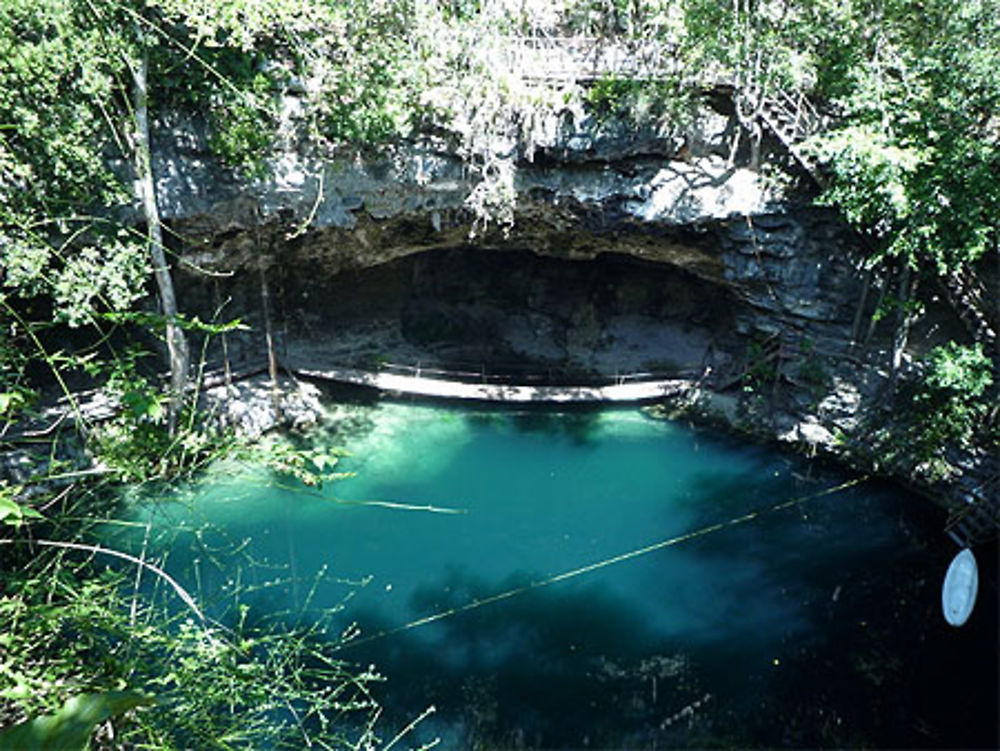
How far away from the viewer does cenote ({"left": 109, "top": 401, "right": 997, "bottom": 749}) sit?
771cm

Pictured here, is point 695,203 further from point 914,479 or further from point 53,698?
point 53,698

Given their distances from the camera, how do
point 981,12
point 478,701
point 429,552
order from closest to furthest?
point 478,701 → point 981,12 → point 429,552

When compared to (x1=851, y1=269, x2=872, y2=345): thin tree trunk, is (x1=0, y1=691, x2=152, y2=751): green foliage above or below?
above

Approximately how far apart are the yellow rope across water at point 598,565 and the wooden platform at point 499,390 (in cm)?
333

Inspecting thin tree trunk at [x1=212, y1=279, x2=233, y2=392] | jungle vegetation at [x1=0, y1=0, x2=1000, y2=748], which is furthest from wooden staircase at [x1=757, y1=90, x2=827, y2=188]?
thin tree trunk at [x1=212, y1=279, x2=233, y2=392]

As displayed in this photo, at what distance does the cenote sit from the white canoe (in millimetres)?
387

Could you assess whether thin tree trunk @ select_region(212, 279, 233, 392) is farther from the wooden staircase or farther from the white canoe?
the white canoe

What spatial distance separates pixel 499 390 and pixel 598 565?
15.8 feet

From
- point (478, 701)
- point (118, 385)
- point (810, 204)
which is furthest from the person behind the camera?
point (810, 204)

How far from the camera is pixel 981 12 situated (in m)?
9.43

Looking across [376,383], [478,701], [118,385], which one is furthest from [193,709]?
[376,383]

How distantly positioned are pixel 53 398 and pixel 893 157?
41.0ft

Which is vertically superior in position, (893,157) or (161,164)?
(893,157)

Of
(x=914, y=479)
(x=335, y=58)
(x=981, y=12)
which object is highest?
(x=981, y=12)
